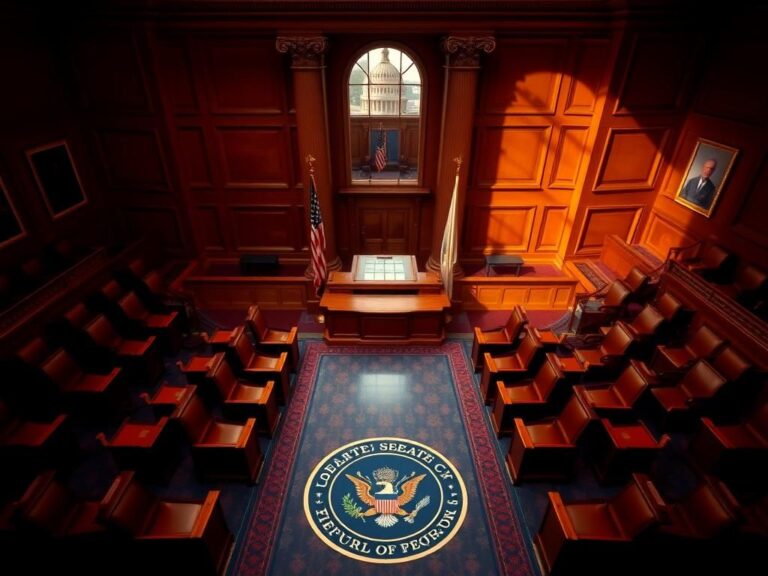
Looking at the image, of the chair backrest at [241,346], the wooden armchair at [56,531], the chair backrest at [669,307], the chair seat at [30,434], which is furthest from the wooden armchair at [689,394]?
the chair seat at [30,434]

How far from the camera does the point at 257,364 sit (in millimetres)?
6340

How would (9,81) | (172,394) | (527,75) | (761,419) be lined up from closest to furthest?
1. (761,419)
2. (172,394)
3. (9,81)
4. (527,75)

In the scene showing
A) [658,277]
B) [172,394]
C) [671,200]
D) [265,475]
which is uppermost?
[671,200]

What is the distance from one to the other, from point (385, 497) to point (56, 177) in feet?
25.1

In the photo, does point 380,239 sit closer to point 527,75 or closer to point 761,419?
point 527,75

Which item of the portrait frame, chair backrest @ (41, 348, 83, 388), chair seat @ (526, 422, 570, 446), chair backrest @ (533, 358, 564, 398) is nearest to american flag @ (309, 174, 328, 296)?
chair backrest @ (41, 348, 83, 388)

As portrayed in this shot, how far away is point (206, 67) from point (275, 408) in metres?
5.99

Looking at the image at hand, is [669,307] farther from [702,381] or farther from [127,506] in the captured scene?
[127,506]

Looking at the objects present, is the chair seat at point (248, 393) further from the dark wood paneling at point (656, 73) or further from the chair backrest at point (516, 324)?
the dark wood paneling at point (656, 73)

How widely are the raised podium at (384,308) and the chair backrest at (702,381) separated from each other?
139 inches

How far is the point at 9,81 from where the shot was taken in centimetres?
673

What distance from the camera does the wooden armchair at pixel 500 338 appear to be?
6.63 metres

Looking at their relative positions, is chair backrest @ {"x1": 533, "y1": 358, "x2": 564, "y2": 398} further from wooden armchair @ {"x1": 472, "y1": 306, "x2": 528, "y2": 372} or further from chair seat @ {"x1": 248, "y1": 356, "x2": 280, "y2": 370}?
chair seat @ {"x1": 248, "y1": 356, "x2": 280, "y2": 370}

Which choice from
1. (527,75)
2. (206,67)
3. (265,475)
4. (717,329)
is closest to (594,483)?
(717,329)
